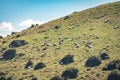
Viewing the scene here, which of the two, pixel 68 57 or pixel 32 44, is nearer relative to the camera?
pixel 68 57

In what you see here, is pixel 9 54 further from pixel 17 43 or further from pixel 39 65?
pixel 39 65

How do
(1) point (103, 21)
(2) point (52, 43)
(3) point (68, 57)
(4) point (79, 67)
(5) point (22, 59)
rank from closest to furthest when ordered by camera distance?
(4) point (79, 67) < (3) point (68, 57) < (5) point (22, 59) < (2) point (52, 43) < (1) point (103, 21)

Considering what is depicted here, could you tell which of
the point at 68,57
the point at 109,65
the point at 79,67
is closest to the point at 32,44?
the point at 68,57

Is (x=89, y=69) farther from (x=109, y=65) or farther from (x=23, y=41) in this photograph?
(x=23, y=41)

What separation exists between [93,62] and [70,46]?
1938 centimetres

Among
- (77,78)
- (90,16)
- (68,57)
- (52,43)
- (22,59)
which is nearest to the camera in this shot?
(77,78)

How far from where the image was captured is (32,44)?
10844 cm

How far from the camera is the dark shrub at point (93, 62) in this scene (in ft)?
261

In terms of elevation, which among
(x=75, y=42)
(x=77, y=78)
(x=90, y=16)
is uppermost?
(x=90, y=16)

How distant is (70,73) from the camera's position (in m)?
75.8

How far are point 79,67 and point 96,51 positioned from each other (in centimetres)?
1169

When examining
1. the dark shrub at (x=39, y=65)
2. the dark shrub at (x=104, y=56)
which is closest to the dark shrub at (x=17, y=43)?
the dark shrub at (x=39, y=65)

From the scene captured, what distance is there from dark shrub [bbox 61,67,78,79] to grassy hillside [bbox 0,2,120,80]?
A: 88cm

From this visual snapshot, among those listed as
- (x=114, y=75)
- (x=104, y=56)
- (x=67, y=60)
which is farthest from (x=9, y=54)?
(x=114, y=75)
